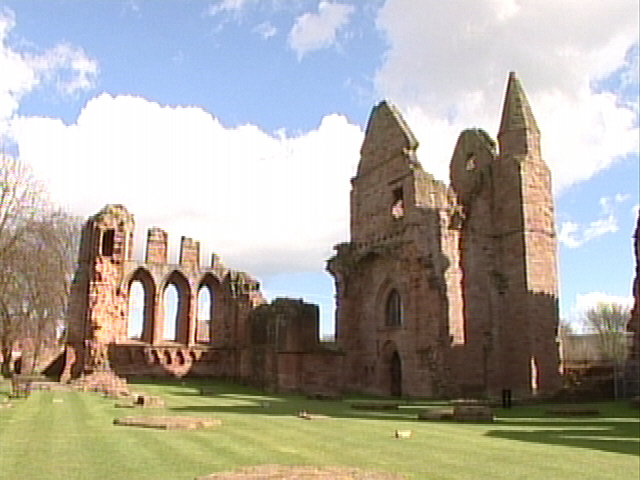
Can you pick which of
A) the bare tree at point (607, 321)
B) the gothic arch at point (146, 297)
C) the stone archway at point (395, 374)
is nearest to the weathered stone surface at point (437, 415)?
the stone archway at point (395, 374)

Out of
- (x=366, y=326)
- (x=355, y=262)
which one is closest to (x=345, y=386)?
(x=366, y=326)

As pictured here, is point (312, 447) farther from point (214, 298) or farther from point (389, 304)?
point (214, 298)

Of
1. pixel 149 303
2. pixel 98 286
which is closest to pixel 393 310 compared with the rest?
pixel 98 286

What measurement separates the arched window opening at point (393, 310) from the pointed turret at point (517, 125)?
7964 millimetres

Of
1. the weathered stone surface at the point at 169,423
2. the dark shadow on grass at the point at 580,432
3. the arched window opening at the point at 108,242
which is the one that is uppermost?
the arched window opening at the point at 108,242

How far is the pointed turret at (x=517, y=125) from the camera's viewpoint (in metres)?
29.3

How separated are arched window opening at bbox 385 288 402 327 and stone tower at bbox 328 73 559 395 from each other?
0.15 feet

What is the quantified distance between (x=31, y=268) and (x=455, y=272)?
18.0m

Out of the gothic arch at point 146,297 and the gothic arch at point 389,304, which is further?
the gothic arch at point 146,297

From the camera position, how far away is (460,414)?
568 inches

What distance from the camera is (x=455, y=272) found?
2656 cm

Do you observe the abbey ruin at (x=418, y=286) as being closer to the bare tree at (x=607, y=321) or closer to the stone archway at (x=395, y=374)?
the stone archway at (x=395, y=374)

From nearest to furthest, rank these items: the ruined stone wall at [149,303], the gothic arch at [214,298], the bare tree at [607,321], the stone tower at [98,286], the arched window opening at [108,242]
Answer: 1. the stone tower at [98,286]
2. the ruined stone wall at [149,303]
3. the arched window opening at [108,242]
4. the gothic arch at [214,298]
5. the bare tree at [607,321]

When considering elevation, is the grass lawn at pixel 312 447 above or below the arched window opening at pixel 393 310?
below
